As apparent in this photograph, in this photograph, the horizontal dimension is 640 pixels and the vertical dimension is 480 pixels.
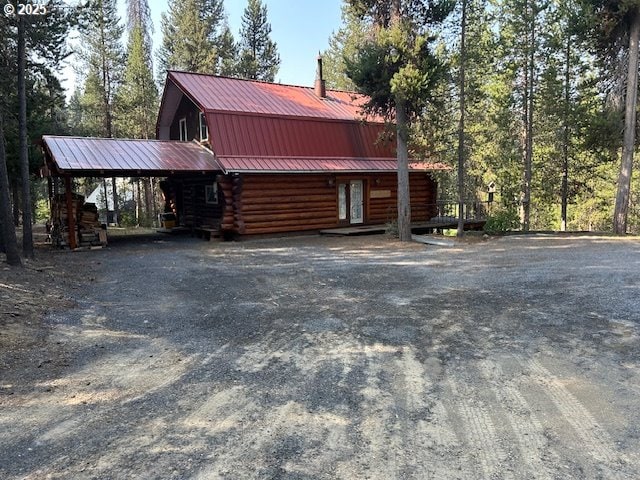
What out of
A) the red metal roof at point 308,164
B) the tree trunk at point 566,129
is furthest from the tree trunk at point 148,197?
the tree trunk at point 566,129

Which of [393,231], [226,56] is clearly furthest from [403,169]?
[226,56]

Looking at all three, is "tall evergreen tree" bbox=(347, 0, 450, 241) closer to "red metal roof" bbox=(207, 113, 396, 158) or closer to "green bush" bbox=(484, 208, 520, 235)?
"red metal roof" bbox=(207, 113, 396, 158)

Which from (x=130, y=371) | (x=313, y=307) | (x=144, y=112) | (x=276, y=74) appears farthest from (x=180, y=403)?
(x=276, y=74)

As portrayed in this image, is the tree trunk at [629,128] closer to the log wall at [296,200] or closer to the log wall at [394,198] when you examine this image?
the log wall at [394,198]

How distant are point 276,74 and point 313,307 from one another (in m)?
33.7

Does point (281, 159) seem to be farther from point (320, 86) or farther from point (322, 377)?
point (322, 377)

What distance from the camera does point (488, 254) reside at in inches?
478

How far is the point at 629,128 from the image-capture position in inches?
642

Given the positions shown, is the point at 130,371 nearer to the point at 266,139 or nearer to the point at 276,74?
the point at 266,139

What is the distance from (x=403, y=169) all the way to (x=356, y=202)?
14.4 feet

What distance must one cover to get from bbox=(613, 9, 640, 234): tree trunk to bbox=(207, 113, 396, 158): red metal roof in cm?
837

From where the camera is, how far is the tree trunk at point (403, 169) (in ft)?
47.5

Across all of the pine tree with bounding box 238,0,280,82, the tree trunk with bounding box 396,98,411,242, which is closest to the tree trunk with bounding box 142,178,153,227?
the pine tree with bounding box 238,0,280,82

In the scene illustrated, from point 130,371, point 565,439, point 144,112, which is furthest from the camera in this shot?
point 144,112
